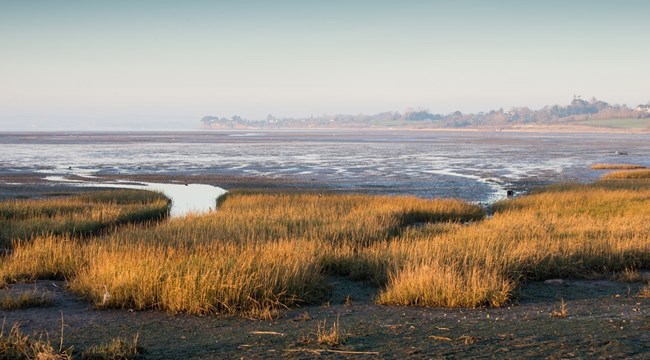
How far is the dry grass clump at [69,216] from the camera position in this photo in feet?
72.1

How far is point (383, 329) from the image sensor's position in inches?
428

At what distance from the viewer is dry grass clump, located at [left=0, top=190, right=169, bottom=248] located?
22.0m

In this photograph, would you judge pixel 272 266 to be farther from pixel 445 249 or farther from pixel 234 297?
pixel 445 249

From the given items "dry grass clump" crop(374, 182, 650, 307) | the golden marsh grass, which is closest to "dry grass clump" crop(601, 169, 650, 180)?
the golden marsh grass

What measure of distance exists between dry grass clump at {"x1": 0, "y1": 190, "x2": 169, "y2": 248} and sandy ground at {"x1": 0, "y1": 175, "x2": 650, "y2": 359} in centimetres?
812

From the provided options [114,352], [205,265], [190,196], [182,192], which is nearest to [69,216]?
[205,265]

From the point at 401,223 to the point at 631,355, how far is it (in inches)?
650

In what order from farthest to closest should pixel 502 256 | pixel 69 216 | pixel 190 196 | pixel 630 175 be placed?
pixel 630 175 < pixel 190 196 < pixel 69 216 < pixel 502 256

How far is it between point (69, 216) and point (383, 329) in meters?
17.7

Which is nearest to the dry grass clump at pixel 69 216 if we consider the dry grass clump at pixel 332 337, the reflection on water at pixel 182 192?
the reflection on water at pixel 182 192

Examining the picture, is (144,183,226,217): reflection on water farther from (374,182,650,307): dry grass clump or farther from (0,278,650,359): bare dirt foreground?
(0,278,650,359): bare dirt foreground

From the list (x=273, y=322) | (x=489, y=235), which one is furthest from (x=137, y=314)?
(x=489, y=235)

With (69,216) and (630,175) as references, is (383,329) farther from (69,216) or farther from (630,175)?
(630,175)

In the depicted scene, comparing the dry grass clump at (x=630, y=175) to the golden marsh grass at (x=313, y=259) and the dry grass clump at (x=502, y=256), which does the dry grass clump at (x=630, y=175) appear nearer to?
the golden marsh grass at (x=313, y=259)
